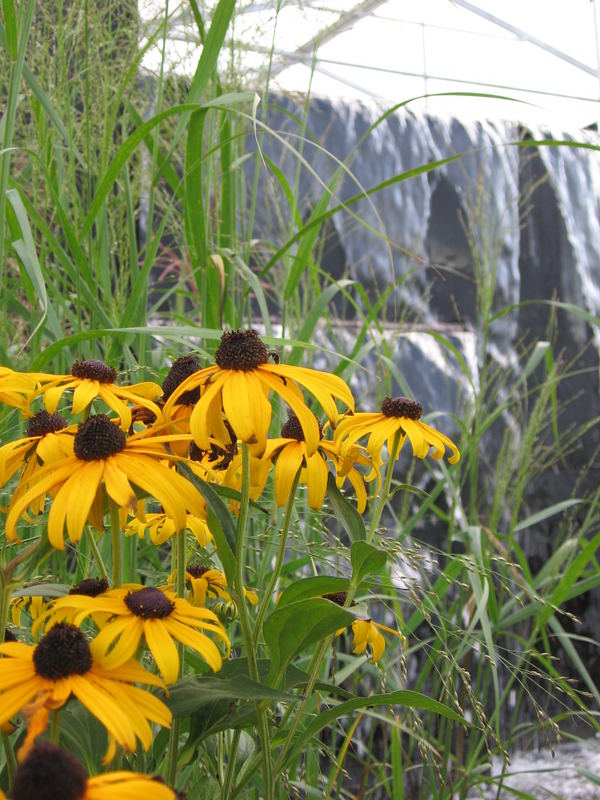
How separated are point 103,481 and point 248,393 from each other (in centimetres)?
8

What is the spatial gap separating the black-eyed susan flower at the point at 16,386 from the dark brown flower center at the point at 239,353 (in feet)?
0.38

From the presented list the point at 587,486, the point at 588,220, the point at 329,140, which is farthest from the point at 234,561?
the point at 588,220

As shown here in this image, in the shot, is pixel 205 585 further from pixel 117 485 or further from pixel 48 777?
pixel 48 777

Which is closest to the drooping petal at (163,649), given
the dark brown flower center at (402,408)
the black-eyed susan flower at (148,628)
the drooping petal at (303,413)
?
the black-eyed susan flower at (148,628)

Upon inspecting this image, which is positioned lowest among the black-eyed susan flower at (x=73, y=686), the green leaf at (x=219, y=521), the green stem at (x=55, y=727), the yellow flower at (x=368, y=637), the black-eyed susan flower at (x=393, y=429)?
the yellow flower at (x=368, y=637)

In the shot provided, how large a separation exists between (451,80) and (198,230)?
498 cm

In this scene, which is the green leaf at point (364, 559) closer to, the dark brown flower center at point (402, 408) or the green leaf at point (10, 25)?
the dark brown flower center at point (402, 408)

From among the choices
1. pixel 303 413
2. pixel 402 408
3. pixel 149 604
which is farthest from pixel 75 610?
pixel 402 408

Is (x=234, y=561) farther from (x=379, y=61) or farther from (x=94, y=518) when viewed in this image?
(x=379, y=61)

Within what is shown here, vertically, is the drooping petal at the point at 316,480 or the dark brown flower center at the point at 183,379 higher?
the dark brown flower center at the point at 183,379

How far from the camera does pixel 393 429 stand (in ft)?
1.77

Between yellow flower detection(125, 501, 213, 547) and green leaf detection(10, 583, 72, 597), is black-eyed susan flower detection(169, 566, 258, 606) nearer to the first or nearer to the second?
yellow flower detection(125, 501, 213, 547)

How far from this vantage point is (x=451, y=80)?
532 cm

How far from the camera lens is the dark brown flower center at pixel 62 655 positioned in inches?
13.1
